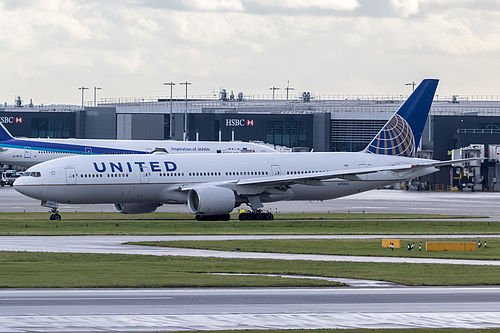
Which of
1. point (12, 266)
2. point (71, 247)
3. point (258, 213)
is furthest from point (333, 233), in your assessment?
point (12, 266)

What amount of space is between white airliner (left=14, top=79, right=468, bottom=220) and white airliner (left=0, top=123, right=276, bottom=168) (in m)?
35.7

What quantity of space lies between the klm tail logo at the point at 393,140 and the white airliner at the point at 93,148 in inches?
1266

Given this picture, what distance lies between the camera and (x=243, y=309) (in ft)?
86.9

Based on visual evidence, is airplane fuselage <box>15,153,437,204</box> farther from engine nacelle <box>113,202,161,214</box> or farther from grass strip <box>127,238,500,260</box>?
grass strip <box>127,238,500,260</box>

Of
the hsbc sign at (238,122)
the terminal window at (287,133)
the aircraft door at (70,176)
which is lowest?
the aircraft door at (70,176)

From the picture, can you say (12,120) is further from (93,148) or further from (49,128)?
(93,148)

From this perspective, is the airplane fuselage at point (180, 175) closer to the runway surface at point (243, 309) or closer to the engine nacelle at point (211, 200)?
the engine nacelle at point (211, 200)

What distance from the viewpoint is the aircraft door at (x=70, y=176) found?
62.4 metres

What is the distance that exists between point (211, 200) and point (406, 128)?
19.7 m

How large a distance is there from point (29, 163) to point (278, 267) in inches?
3028

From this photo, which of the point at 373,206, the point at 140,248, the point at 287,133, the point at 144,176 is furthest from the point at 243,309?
the point at 287,133

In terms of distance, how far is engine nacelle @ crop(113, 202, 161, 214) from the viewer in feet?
222

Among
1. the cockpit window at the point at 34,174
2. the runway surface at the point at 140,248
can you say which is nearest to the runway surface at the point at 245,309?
the runway surface at the point at 140,248

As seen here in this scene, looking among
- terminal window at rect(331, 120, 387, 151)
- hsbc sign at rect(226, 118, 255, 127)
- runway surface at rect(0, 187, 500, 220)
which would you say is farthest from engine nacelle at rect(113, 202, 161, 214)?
terminal window at rect(331, 120, 387, 151)
